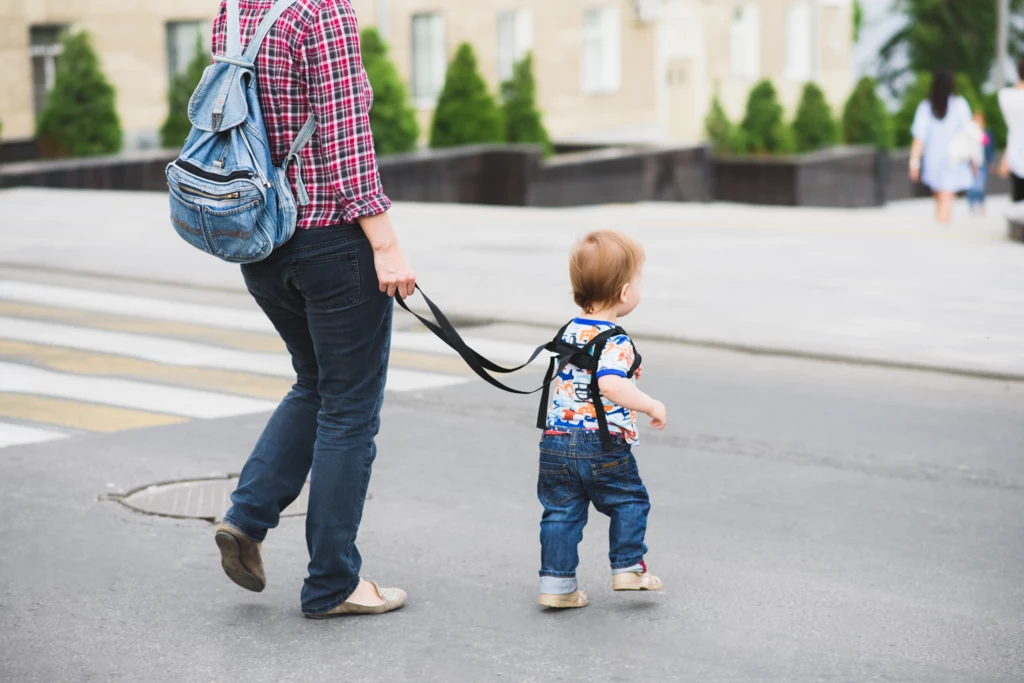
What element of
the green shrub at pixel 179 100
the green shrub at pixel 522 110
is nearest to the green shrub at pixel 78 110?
the green shrub at pixel 179 100

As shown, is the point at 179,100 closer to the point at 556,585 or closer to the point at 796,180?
the point at 796,180

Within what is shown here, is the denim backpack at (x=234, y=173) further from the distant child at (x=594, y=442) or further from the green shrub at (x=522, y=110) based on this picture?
the green shrub at (x=522, y=110)

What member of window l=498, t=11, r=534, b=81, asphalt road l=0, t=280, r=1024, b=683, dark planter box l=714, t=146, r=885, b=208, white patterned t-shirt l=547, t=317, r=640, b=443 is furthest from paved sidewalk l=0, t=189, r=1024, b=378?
window l=498, t=11, r=534, b=81

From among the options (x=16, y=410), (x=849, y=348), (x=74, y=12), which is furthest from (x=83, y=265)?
(x=74, y=12)

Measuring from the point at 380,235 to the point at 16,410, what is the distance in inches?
157

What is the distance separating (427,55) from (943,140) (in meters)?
13.6

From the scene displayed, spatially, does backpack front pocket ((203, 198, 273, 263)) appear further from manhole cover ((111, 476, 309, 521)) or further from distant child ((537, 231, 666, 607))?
manhole cover ((111, 476, 309, 521))

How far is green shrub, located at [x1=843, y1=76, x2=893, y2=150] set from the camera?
110 ft

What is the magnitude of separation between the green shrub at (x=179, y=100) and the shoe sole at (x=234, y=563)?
20.7m

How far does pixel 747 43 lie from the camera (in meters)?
41.3

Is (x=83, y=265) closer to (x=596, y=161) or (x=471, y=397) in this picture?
(x=471, y=397)

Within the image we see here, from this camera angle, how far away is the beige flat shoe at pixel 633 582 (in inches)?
191

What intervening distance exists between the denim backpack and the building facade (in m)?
21.4

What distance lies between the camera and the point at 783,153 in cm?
3116
